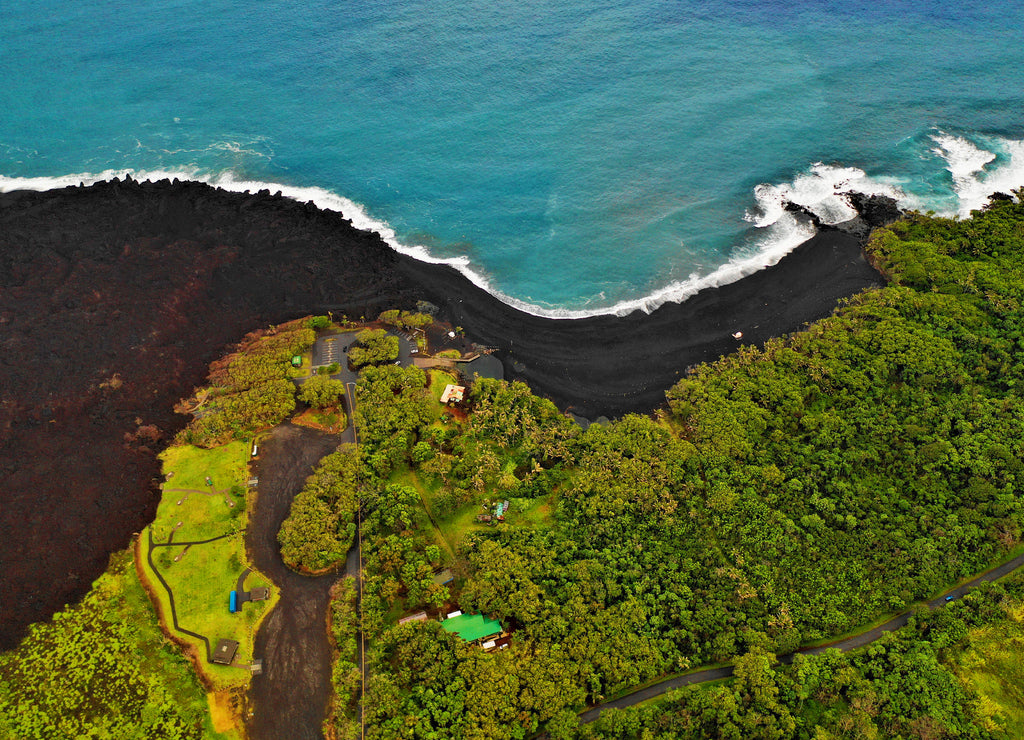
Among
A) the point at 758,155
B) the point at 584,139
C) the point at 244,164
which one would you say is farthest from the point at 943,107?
the point at 244,164

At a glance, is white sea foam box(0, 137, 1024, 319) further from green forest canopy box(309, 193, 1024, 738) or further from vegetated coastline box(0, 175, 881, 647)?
green forest canopy box(309, 193, 1024, 738)

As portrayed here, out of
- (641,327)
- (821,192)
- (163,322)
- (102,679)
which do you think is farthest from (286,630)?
(821,192)

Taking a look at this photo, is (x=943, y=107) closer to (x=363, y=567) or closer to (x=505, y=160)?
(x=505, y=160)

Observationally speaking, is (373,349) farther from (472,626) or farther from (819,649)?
(819,649)

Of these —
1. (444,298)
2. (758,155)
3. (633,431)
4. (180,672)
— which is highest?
(758,155)

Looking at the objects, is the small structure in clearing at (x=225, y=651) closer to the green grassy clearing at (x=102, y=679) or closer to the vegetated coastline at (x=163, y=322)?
the green grassy clearing at (x=102, y=679)

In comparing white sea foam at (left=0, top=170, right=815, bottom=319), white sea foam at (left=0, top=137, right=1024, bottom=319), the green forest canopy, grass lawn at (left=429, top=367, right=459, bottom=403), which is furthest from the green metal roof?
white sea foam at (left=0, top=137, right=1024, bottom=319)

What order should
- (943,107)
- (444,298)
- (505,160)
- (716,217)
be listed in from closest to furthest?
(444,298) < (716,217) < (505,160) < (943,107)
